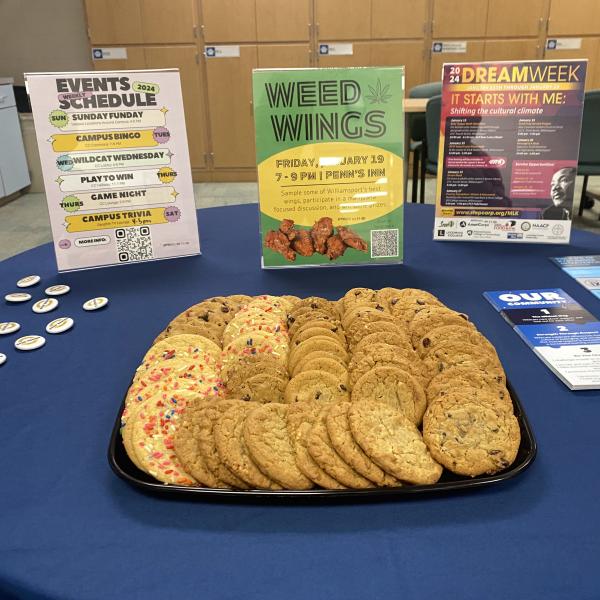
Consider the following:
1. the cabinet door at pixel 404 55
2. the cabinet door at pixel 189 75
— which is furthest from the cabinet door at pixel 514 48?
the cabinet door at pixel 189 75

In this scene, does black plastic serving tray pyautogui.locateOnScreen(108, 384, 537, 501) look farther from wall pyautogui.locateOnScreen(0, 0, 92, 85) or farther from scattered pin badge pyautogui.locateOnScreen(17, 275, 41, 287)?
wall pyautogui.locateOnScreen(0, 0, 92, 85)

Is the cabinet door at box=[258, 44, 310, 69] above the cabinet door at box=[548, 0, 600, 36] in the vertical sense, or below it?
below

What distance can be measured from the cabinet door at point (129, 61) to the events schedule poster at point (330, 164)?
5.36 metres

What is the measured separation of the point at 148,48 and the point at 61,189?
5.29 metres

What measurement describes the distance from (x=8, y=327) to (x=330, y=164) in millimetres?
911

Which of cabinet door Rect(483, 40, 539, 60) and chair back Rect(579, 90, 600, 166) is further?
cabinet door Rect(483, 40, 539, 60)

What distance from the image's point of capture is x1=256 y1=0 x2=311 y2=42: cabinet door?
6.02 m

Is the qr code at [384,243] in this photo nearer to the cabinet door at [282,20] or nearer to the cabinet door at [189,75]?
the cabinet door at [189,75]

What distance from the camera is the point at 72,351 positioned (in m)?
1.21

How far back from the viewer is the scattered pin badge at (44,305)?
139cm

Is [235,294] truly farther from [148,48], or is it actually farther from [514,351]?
[148,48]

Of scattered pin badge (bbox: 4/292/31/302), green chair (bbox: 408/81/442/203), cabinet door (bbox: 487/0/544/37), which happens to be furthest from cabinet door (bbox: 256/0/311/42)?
scattered pin badge (bbox: 4/292/31/302)

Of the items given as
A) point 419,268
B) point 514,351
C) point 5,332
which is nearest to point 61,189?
point 5,332

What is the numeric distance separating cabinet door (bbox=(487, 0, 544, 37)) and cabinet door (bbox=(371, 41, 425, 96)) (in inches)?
29.9
